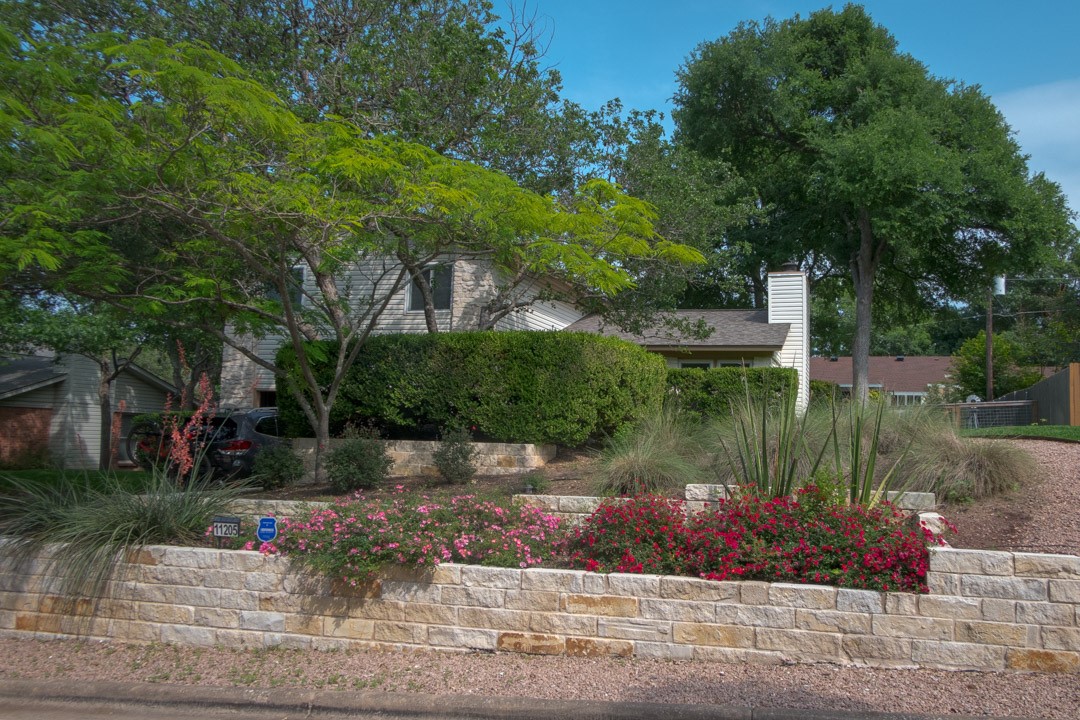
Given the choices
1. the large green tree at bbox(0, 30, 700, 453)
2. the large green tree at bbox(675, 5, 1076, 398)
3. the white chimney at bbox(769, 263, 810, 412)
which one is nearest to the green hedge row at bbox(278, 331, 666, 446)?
the large green tree at bbox(0, 30, 700, 453)

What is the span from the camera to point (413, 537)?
6277 mm

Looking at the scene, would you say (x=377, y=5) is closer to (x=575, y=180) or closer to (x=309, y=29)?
(x=309, y=29)

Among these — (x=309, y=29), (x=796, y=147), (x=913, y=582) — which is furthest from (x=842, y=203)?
(x=913, y=582)

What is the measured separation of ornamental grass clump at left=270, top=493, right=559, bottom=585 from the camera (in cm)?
617

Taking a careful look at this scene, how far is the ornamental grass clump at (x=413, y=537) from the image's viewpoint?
6172 millimetres

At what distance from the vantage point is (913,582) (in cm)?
558

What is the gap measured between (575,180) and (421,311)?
5.28 m

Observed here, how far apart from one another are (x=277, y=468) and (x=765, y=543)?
23.1 ft

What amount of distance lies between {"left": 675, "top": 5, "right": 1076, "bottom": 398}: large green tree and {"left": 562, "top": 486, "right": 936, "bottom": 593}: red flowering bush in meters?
14.9

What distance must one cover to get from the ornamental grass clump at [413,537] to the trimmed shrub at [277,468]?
403cm

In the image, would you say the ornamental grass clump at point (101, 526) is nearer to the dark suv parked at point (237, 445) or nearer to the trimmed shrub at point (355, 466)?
the trimmed shrub at point (355, 466)

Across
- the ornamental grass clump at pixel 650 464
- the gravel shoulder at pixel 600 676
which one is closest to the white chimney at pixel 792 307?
the ornamental grass clump at pixel 650 464

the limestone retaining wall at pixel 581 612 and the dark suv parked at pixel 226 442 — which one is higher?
the dark suv parked at pixel 226 442

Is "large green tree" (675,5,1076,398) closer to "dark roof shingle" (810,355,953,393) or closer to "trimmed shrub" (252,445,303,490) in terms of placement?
"dark roof shingle" (810,355,953,393)
